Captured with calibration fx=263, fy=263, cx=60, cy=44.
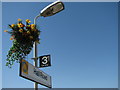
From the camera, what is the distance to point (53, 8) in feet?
17.5

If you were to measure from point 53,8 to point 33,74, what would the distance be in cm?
153

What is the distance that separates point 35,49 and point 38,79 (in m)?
0.85

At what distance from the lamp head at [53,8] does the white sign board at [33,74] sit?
1269mm

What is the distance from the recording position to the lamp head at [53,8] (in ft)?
17.0

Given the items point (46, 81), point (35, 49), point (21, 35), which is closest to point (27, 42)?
point (21, 35)

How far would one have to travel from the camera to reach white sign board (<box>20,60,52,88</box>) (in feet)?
13.4

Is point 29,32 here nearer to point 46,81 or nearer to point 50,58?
point 50,58

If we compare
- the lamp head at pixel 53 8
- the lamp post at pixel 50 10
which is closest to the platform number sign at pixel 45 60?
the lamp post at pixel 50 10

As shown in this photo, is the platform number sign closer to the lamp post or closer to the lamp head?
the lamp post

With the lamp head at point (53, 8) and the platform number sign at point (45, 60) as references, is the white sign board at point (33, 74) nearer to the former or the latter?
the platform number sign at point (45, 60)

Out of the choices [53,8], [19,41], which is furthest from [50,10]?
[19,41]

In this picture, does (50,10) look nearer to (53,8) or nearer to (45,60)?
(53,8)

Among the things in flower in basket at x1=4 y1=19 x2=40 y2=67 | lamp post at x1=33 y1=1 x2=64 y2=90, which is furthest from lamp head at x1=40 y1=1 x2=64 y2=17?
flower in basket at x1=4 y1=19 x2=40 y2=67

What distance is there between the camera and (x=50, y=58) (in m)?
5.19
